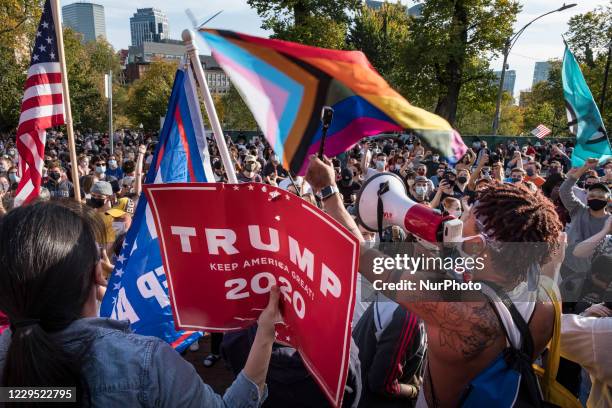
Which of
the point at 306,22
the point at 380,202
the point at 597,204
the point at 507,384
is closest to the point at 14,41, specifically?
the point at 306,22

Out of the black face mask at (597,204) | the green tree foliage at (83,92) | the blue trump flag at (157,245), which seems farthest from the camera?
the green tree foliage at (83,92)

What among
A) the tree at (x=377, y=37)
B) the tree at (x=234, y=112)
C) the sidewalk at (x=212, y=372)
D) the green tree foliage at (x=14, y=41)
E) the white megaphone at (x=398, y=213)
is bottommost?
the sidewalk at (x=212, y=372)

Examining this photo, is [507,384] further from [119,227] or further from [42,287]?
[119,227]

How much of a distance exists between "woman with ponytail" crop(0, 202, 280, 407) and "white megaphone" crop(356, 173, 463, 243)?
3.26 ft

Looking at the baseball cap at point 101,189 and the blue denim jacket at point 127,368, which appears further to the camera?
the baseball cap at point 101,189

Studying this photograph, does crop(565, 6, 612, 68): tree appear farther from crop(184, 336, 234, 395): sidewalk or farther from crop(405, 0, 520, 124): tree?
crop(184, 336, 234, 395): sidewalk

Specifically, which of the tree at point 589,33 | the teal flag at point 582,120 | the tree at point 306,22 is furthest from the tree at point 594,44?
the teal flag at point 582,120

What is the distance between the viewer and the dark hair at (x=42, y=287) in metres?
1.08

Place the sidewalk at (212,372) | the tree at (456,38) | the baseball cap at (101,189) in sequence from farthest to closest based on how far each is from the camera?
the tree at (456,38)
the baseball cap at (101,189)
the sidewalk at (212,372)

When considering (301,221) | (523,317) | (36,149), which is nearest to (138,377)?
(301,221)

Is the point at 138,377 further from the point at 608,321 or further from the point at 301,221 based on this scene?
the point at 608,321

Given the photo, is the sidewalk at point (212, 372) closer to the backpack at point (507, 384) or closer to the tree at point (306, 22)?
the backpack at point (507, 384)

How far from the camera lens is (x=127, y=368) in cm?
114

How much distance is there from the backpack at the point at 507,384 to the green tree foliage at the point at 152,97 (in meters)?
44.3
